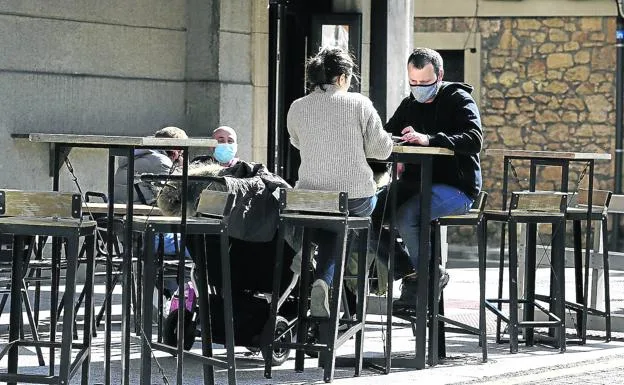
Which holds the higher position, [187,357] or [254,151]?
[254,151]

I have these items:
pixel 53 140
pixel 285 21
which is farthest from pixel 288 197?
pixel 285 21

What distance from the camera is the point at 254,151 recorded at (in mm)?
15180

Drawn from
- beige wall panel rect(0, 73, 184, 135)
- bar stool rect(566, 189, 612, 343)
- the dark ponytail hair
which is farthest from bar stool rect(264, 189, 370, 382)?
beige wall panel rect(0, 73, 184, 135)

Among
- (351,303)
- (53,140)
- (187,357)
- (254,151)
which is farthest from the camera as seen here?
(254,151)

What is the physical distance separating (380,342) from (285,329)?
161cm

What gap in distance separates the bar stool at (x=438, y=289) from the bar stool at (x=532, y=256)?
0.45ft

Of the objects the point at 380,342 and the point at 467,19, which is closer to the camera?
the point at 380,342

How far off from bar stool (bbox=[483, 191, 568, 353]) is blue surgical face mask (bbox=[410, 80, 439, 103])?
0.80 meters

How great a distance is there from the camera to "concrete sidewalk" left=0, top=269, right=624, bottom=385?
29.8 feet

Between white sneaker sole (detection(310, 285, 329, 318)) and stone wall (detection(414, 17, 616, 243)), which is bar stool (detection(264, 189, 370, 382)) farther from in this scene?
stone wall (detection(414, 17, 616, 243))

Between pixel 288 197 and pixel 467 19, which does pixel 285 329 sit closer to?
pixel 288 197

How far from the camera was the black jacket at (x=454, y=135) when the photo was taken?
964 centimetres

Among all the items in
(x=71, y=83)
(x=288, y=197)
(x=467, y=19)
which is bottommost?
(x=288, y=197)

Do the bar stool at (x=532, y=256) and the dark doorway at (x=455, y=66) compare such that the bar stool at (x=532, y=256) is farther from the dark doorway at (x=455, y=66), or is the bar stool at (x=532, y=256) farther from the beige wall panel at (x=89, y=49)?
the dark doorway at (x=455, y=66)
